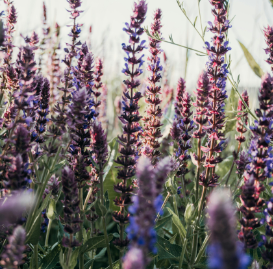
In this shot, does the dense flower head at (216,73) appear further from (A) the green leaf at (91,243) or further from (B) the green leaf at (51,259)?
(B) the green leaf at (51,259)

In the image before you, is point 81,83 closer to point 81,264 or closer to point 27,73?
point 27,73

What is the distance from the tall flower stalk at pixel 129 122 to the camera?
4.11 ft

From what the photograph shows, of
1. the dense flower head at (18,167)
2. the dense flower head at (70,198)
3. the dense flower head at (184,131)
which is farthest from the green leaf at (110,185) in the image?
the dense flower head at (18,167)

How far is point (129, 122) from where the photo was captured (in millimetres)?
1327

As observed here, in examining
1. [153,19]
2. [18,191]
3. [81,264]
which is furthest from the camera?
[153,19]

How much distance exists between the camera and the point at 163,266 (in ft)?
5.48

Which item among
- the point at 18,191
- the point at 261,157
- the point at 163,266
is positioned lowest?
the point at 163,266

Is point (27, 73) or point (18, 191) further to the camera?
point (27, 73)

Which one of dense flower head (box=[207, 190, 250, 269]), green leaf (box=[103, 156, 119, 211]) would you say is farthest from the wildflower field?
green leaf (box=[103, 156, 119, 211])

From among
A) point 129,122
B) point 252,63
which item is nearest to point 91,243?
point 129,122

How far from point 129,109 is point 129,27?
0.40 m

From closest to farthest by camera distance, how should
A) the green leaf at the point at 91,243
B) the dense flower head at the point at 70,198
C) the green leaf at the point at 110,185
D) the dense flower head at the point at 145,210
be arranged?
the dense flower head at the point at 145,210
the dense flower head at the point at 70,198
the green leaf at the point at 91,243
the green leaf at the point at 110,185

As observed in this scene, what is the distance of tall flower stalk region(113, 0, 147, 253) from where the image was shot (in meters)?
1.25

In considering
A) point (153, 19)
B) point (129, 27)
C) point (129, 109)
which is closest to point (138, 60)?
point (129, 27)
